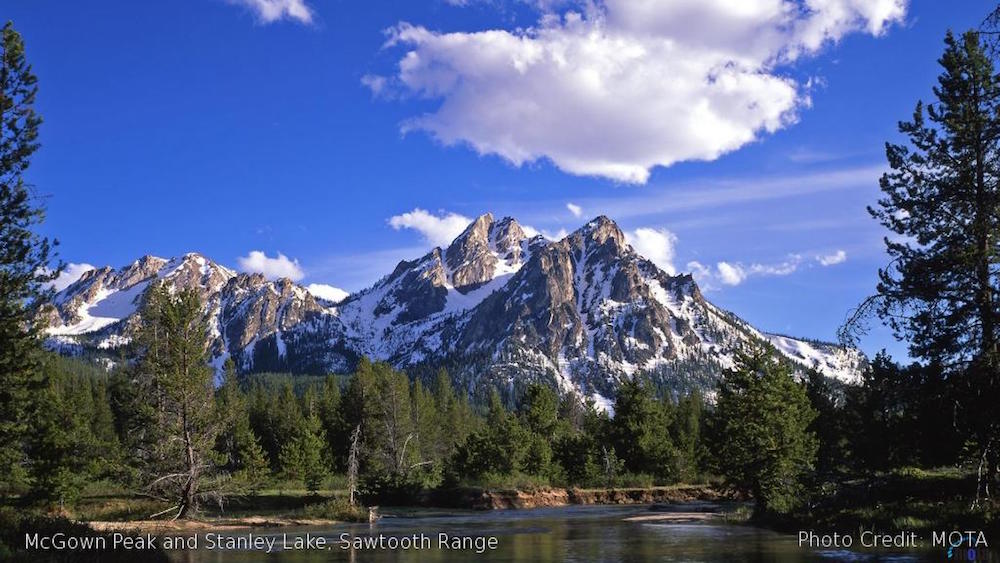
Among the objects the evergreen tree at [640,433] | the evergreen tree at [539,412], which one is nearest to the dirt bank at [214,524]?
the evergreen tree at [539,412]

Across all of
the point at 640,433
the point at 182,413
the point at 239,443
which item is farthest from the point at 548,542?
the point at 239,443

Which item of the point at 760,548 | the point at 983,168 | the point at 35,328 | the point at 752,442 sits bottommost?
the point at 760,548

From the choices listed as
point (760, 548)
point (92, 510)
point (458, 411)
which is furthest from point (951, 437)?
point (458, 411)

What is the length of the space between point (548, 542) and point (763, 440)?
17136mm

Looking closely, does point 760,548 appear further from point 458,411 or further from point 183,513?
point 458,411

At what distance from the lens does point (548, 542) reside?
36.5 meters

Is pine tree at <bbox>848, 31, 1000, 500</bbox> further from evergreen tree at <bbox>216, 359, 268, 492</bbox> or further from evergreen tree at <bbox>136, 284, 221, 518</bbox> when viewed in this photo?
evergreen tree at <bbox>216, 359, 268, 492</bbox>

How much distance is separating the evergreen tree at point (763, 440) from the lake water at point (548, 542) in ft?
12.3

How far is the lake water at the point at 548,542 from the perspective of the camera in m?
29.1

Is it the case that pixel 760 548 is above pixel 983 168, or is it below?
below

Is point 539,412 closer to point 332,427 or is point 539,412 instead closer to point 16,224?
point 332,427

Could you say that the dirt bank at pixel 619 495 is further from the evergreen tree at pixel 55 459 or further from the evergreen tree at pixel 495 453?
the evergreen tree at pixel 55 459

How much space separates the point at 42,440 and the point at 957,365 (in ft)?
191

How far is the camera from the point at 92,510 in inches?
2192
